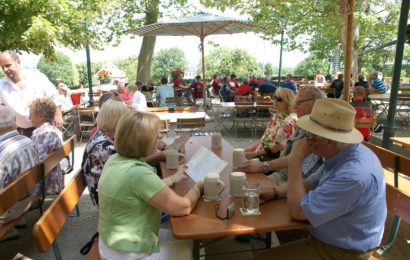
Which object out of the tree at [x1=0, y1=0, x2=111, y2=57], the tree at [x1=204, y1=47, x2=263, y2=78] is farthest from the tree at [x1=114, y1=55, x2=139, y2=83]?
the tree at [x1=0, y1=0, x2=111, y2=57]

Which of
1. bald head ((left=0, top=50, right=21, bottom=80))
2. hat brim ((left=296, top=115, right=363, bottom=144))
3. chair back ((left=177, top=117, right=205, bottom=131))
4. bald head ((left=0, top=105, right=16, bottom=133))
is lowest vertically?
chair back ((left=177, top=117, right=205, bottom=131))

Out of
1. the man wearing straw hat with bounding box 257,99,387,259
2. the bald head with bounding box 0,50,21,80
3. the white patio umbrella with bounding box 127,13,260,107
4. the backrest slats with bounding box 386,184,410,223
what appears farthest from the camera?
the white patio umbrella with bounding box 127,13,260,107

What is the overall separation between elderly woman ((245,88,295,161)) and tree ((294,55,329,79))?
30.5 metres

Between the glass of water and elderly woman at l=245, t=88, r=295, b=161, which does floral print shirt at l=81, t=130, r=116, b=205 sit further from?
elderly woman at l=245, t=88, r=295, b=161

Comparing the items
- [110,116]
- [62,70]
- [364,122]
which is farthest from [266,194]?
[62,70]

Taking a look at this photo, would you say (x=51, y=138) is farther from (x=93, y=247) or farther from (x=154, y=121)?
(x=154, y=121)

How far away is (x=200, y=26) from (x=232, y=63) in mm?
25012

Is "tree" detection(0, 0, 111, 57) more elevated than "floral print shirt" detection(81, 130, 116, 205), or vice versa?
"tree" detection(0, 0, 111, 57)

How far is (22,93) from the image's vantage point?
4.41 m

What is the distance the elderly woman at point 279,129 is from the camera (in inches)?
140

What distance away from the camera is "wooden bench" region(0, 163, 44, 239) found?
2.44 m

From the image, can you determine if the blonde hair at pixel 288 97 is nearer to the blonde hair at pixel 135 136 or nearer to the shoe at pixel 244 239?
the shoe at pixel 244 239

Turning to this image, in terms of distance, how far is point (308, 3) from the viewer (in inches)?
175

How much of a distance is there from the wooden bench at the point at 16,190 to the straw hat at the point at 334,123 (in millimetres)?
2098
